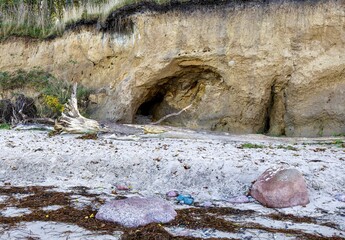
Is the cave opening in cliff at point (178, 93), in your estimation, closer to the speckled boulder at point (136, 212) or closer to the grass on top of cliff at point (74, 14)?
the grass on top of cliff at point (74, 14)

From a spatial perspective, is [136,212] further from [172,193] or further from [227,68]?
[227,68]

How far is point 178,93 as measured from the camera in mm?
12570

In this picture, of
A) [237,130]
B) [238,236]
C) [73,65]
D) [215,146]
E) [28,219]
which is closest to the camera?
[238,236]

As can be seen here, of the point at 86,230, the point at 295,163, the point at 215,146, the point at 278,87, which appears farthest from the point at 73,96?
the point at 86,230

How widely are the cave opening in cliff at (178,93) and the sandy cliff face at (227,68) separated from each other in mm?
32

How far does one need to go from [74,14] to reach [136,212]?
419 inches

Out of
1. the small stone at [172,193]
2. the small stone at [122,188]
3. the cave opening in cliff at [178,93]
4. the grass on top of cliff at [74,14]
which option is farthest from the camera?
the cave opening in cliff at [178,93]

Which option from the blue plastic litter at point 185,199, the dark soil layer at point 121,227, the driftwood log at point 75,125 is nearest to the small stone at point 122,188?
the dark soil layer at point 121,227

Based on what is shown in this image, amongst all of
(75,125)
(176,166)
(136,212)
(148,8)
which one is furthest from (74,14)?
(136,212)

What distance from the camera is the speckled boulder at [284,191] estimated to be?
16.0 feet

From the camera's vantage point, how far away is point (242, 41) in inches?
442

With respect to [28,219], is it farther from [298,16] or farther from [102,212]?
[298,16]

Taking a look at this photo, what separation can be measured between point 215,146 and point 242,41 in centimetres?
446

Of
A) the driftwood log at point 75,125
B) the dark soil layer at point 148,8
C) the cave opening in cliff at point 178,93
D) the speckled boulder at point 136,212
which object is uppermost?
the dark soil layer at point 148,8
